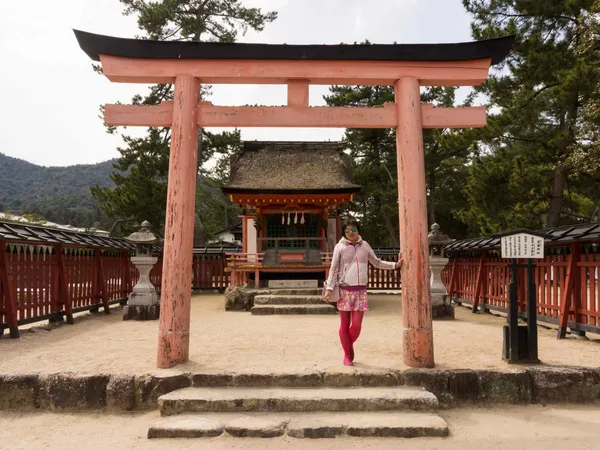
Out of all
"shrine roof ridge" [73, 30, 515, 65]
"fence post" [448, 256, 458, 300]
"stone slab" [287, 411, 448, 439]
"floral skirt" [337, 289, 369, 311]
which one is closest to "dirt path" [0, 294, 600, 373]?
"floral skirt" [337, 289, 369, 311]

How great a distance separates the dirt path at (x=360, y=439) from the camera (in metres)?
3.58

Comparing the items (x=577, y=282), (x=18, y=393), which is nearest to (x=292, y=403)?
(x=18, y=393)

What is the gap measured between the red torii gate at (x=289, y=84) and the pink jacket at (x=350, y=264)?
1.66 ft

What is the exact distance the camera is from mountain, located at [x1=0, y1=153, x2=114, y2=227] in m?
80.6

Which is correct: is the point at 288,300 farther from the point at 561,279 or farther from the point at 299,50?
the point at 299,50

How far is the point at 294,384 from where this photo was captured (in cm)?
454

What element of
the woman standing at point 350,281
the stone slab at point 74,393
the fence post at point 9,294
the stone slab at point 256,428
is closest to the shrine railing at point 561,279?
the woman standing at point 350,281

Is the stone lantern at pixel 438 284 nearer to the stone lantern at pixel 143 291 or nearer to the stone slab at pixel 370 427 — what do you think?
the stone slab at pixel 370 427

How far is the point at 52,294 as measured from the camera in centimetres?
912

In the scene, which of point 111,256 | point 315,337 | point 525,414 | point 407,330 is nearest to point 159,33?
point 111,256

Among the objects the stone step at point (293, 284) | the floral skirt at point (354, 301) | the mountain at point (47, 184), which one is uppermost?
the mountain at point (47, 184)

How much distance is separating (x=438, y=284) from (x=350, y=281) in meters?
6.05

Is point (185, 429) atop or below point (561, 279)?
below

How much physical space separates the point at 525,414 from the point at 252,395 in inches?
113
